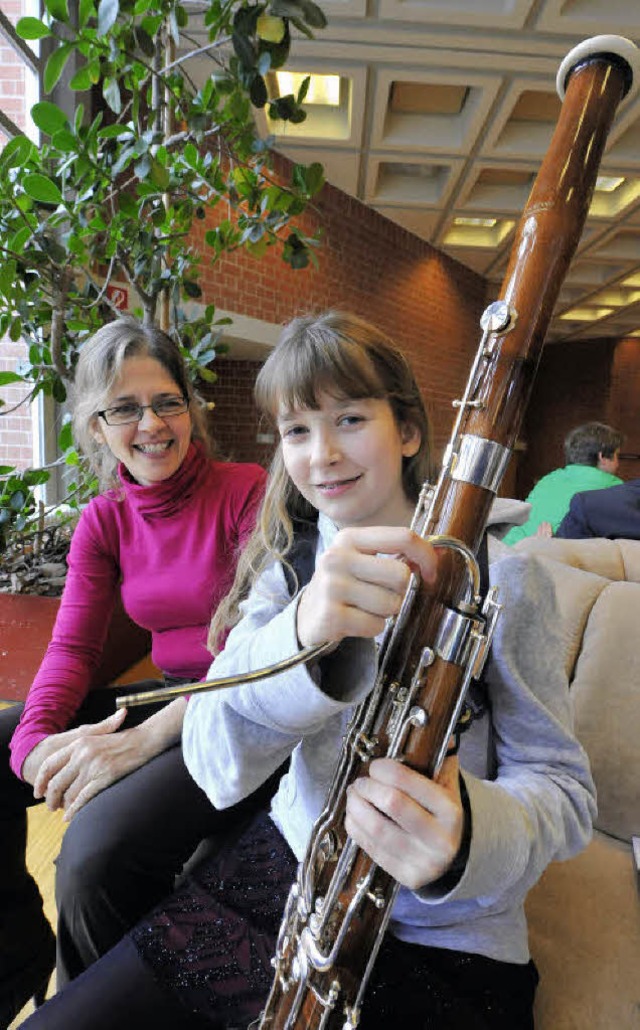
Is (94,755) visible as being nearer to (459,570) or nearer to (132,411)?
(132,411)

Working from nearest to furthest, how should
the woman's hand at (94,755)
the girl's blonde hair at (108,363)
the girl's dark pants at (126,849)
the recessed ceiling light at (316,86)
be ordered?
the girl's dark pants at (126,849) < the woman's hand at (94,755) < the girl's blonde hair at (108,363) < the recessed ceiling light at (316,86)

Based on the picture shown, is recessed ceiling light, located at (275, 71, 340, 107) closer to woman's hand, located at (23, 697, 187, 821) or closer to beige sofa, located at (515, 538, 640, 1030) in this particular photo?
beige sofa, located at (515, 538, 640, 1030)

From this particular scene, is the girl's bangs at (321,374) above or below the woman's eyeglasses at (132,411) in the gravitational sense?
above

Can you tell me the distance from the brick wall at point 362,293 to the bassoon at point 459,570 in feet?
10.5

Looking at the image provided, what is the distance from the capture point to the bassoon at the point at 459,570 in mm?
553

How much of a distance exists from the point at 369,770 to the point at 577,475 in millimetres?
2850

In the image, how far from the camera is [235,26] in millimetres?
1252

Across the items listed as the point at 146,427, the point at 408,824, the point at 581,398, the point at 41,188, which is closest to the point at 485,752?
the point at 408,824

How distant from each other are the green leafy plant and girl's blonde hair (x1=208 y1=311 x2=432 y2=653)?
27.2 inches

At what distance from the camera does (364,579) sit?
0.53 metres

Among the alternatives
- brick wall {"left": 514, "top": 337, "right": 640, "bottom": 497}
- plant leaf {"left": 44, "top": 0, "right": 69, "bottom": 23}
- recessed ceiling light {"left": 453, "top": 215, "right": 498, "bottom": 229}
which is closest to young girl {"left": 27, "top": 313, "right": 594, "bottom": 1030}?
plant leaf {"left": 44, "top": 0, "right": 69, "bottom": 23}

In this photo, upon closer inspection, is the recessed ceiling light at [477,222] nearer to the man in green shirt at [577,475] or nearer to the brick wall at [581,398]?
the man in green shirt at [577,475]

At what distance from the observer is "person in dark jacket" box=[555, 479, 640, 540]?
6.40 ft

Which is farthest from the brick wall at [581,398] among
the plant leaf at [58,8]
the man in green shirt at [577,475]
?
the plant leaf at [58,8]
